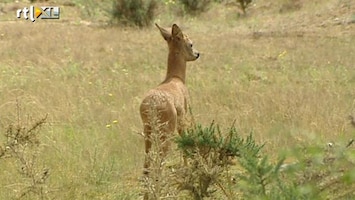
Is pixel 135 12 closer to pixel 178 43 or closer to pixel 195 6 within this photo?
pixel 195 6

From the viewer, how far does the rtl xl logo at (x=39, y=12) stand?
2072 centimetres

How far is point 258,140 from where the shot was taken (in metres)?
5.51

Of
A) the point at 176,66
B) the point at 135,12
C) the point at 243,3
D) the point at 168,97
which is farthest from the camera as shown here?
the point at 243,3

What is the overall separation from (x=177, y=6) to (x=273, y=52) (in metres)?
11.5

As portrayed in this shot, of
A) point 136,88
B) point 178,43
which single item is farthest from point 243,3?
point 178,43

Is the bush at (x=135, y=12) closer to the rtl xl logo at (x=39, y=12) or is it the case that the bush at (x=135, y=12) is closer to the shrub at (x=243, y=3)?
the rtl xl logo at (x=39, y=12)

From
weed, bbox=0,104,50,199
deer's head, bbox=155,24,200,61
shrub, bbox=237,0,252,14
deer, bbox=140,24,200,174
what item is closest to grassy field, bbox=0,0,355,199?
weed, bbox=0,104,50,199

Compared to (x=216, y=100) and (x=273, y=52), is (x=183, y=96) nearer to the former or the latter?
(x=216, y=100)

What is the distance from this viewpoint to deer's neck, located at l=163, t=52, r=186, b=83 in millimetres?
5668

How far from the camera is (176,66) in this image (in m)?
5.72

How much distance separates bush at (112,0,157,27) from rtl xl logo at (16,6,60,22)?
3803mm

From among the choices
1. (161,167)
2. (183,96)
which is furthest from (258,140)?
(161,167)

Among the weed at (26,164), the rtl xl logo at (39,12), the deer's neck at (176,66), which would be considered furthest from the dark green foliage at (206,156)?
the rtl xl logo at (39,12)

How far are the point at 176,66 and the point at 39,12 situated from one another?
16.9m
